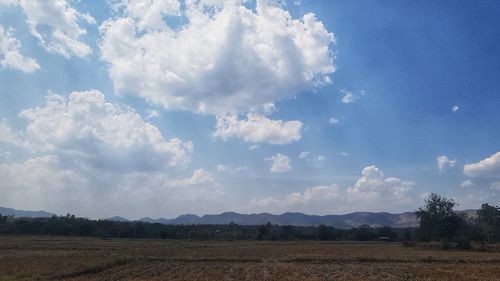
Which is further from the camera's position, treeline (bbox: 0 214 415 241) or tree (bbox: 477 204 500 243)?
treeline (bbox: 0 214 415 241)

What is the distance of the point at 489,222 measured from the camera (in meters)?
110

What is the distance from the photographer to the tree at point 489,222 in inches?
4262

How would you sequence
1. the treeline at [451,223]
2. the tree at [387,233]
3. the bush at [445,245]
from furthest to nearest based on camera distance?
1. the tree at [387,233]
2. the treeline at [451,223]
3. the bush at [445,245]

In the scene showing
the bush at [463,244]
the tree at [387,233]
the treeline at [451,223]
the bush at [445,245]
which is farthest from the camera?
the tree at [387,233]

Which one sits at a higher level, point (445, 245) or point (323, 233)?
point (323, 233)

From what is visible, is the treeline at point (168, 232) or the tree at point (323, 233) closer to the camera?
the treeline at point (168, 232)

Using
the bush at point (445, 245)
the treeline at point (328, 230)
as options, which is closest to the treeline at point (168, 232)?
the treeline at point (328, 230)

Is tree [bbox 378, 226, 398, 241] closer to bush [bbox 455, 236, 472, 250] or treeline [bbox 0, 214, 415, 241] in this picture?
treeline [bbox 0, 214, 415, 241]

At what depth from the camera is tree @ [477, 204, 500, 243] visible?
108 meters

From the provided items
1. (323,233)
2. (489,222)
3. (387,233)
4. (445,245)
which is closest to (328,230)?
(323,233)

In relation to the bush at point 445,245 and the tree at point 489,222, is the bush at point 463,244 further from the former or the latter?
the tree at point 489,222

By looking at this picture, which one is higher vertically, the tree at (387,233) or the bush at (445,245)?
the tree at (387,233)

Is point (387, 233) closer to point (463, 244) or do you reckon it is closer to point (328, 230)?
point (328, 230)

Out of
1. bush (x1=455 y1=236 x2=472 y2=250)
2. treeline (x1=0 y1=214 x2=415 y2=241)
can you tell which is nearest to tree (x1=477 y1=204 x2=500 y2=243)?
treeline (x1=0 y1=214 x2=415 y2=241)
